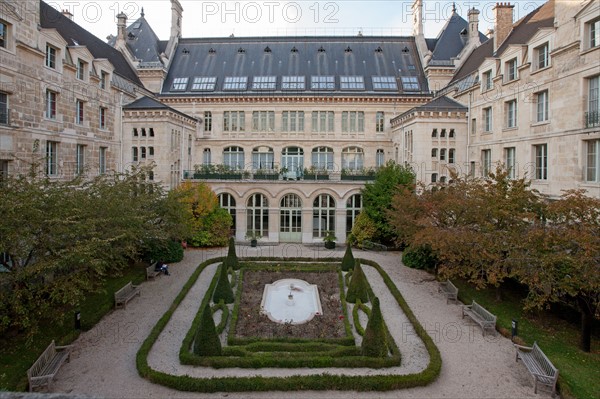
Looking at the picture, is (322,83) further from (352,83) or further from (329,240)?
(329,240)

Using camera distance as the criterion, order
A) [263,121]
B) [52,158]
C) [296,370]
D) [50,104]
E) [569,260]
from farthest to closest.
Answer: [263,121] → [52,158] → [50,104] → [569,260] → [296,370]

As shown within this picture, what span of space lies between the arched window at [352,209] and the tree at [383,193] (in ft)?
7.06

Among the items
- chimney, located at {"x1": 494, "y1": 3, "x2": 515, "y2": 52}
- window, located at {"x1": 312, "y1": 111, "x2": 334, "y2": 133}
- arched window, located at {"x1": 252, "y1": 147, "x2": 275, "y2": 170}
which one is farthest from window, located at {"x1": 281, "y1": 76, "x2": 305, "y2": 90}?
chimney, located at {"x1": 494, "y1": 3, "x2": 515, "y2": 52}

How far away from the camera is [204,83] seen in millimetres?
39719

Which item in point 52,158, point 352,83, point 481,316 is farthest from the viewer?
point 352,83

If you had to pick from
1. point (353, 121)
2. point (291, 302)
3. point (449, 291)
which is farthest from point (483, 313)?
point (353, 121)

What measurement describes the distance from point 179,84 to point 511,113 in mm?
29476

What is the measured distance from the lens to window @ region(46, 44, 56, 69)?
2314 cm

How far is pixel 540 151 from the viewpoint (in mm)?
23062

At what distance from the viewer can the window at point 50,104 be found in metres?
23.3

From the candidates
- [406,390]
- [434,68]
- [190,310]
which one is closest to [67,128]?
[190,310]

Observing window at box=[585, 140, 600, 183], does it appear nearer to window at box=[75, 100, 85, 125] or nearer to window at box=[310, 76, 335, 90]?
window at box=[310, 76, 335, 90]

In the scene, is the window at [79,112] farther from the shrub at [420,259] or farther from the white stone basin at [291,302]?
the shrub at [420,259]

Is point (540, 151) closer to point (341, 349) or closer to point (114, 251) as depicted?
point (341, 349)
